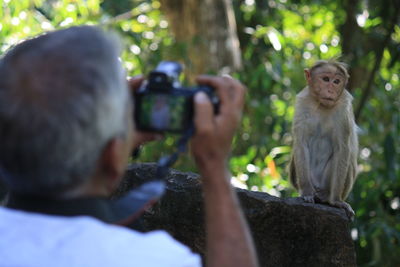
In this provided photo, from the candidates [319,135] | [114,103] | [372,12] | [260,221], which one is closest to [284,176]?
[319,135]

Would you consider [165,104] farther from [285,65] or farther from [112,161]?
[285,65]

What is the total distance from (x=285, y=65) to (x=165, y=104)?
777cm

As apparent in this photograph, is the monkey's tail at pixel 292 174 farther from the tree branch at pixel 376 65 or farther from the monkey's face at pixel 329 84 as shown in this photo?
the tree branch at pixel 376 65

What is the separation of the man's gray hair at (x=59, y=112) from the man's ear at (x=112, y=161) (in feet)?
0.09

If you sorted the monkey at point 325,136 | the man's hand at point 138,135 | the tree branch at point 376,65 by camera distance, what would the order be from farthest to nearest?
the tree branch at point 376,65
the monkey at point 325,136
the man's hand at point 138,135

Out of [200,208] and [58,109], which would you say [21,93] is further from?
[200,208]

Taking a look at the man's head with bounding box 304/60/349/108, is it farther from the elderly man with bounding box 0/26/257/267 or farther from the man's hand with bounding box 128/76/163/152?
the elderly man with bounding box 0/26/257/267

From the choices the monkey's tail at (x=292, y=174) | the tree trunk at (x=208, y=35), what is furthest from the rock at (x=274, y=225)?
the tree trunk at (x=208, y=35)

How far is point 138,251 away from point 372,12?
360 inches

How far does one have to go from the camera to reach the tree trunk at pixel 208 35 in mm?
9250

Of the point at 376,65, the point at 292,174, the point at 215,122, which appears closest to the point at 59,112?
the point at 215,122

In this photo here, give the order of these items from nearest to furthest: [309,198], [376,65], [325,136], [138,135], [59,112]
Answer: [59,112] → [138,135] → [309,198] → [325,136] → [376,65]

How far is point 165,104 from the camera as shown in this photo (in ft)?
6.09

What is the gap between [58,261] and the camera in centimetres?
159
